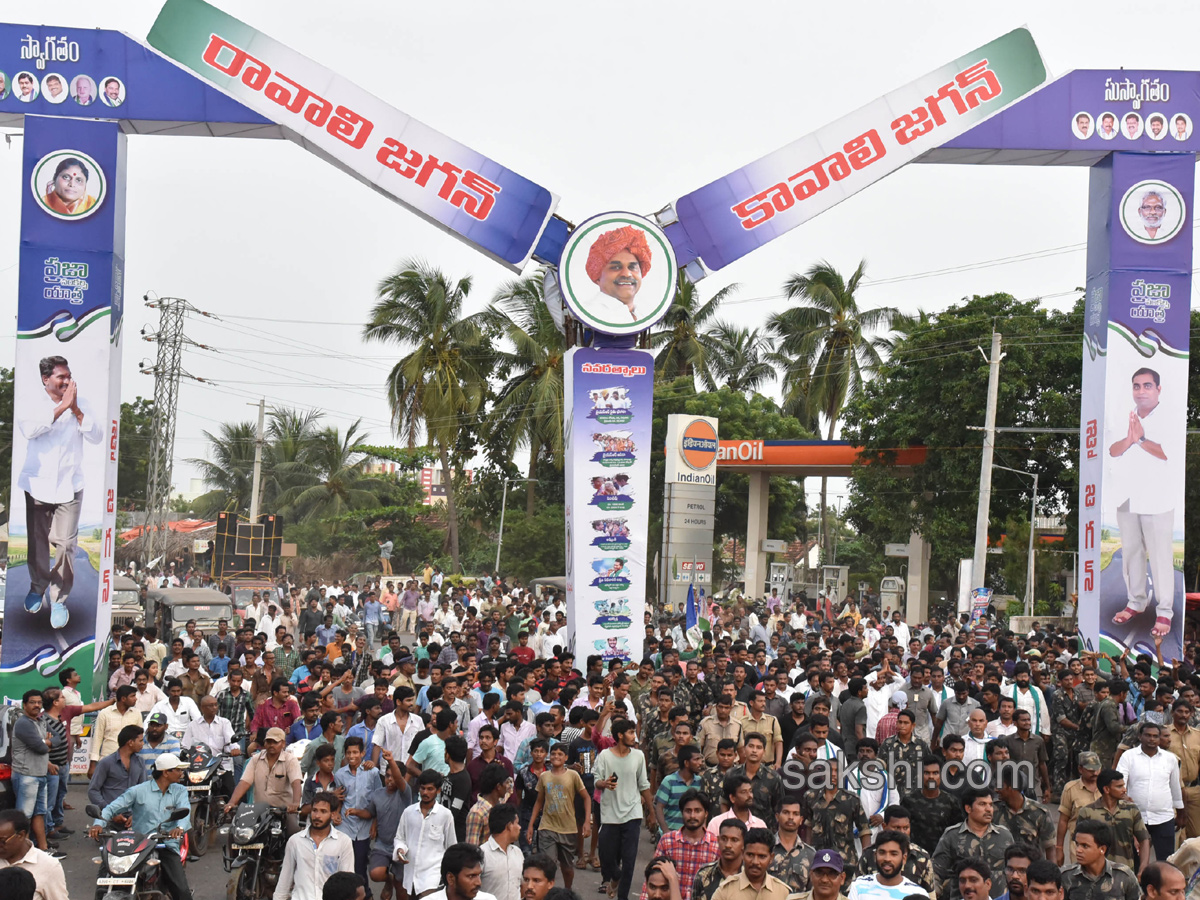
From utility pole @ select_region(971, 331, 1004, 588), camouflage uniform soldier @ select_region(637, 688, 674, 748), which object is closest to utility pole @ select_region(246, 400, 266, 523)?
utility pole @ select_region(971, 331, 1004, 588)

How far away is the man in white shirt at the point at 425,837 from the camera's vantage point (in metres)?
7.94

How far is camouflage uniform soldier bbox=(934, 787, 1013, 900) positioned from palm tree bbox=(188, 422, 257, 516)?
189ft

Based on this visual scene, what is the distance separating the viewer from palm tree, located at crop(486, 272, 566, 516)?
44875 mm

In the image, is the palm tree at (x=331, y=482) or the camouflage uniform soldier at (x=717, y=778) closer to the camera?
the camouflage uniform soldier at (x=717, y=778)

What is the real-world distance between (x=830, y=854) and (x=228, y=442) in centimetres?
6126

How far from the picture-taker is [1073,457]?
118 ft

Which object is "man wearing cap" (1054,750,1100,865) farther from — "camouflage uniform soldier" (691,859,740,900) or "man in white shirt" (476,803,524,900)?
"man in white shirt" (476,803,524,900)

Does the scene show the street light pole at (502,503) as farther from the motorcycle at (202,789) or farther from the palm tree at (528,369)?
the motorcycle at (202,789)

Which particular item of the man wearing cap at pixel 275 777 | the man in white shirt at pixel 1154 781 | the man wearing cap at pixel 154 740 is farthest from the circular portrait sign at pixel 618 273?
the man in white shirt at pixel 1154 781

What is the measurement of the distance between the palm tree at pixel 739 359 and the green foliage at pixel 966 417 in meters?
13.4

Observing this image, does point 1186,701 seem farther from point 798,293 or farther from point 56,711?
point 798,293

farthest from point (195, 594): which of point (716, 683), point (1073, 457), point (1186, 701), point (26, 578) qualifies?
point (1073, 457)

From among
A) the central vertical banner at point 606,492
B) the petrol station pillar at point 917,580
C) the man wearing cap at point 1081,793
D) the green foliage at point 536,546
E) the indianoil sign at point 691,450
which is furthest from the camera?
the green foliage at point 536,546

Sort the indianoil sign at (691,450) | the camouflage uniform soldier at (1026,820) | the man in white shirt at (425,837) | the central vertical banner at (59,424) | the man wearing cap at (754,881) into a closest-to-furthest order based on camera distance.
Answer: the man wearing cap at (754,881) → the man in white shirt at (425,837) → the camouflage uniform soldier at (1026,820) → the central vertical banner at (59,424) → the indianoil sign at (691,450)
